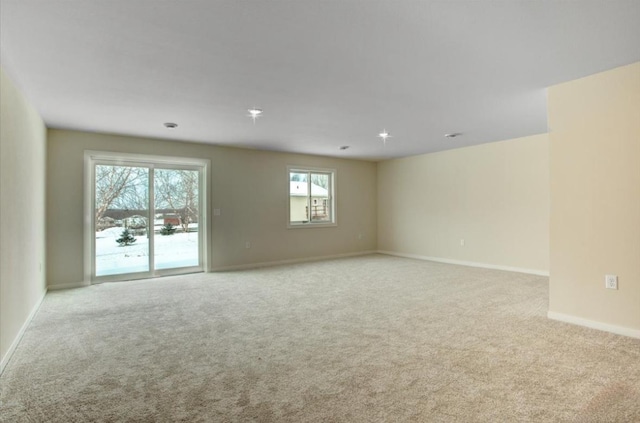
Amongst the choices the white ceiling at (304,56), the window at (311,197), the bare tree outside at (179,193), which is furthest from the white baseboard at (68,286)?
the window at (311,197)

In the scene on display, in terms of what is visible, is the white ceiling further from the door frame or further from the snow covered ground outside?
the snow covered ground outside

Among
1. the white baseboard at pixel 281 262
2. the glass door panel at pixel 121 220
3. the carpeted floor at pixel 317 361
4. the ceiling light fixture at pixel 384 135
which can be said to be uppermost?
the ceiling light fixture at pixel 384 135

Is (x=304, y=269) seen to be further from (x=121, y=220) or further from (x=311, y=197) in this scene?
(x=121, y=220)

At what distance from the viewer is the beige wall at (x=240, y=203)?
498cm

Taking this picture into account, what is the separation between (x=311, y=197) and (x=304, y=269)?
196 centimetres

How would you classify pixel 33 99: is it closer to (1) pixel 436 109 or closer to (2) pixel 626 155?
(1) pixel 436 109

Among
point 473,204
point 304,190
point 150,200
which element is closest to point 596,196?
point 473,204

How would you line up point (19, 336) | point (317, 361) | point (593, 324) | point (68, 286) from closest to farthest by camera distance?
point (317, 361) → point (19, 336) → point (593, 324) → point (68, 286)

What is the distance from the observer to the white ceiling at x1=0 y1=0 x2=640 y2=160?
2078 millimetres

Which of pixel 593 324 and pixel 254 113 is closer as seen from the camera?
pixel 593 324

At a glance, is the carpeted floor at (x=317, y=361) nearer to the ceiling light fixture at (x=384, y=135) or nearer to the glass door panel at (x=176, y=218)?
the glass door panel at (x=176, y=218)

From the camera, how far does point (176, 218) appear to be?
596 cm

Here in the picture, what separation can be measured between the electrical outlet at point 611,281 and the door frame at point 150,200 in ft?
17.8

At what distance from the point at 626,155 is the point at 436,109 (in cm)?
185
